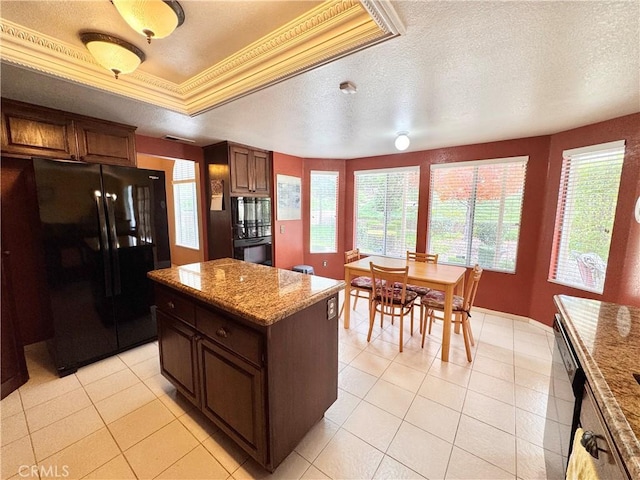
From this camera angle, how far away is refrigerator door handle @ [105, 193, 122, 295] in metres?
2.35

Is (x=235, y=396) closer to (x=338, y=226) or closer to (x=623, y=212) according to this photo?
(x=623, y=212)

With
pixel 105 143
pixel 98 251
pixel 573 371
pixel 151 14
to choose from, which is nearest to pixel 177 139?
pixel 105 143

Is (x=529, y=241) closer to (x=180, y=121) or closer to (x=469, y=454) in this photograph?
(x=469, y=454)

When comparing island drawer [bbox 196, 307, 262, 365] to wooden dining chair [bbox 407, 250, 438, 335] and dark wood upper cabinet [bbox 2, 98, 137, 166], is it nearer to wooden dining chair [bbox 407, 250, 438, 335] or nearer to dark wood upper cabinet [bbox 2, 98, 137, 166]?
dark wood upper cabinet [bbox 2, 98, 137, 166]

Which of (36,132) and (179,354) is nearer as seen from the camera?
(179,354)

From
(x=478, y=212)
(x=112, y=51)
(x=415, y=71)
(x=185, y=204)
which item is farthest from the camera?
A: (x=185, y=204)

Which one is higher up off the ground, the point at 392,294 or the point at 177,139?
the point at 177,139

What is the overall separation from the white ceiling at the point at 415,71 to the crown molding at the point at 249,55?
0.21 ft

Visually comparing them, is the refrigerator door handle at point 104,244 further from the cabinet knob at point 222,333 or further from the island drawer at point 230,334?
the cabinet knob at point 222,333

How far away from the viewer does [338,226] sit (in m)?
4.96

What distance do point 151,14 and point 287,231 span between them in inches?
137

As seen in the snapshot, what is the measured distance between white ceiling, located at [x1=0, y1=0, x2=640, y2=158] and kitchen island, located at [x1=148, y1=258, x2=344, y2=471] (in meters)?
1.47

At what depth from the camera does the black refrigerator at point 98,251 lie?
212 cm

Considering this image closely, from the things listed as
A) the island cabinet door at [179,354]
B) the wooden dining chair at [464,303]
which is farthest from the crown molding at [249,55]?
the wooden dining chair at [464,303]
